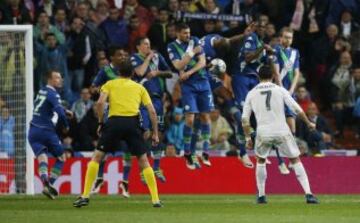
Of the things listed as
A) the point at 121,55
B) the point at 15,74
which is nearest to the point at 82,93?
the point at 15,74

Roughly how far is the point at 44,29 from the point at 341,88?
721 cm

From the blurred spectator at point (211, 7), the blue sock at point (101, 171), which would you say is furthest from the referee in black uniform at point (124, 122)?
the blurred spectator at point (211, 7)

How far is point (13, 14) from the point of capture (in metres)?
29.5

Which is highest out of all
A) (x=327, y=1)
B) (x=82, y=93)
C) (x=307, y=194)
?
(x=327, y=1)

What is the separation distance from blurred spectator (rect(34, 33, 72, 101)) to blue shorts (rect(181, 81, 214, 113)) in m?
4.57

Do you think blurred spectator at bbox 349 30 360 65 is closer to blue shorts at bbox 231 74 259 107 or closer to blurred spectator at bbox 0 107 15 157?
blue shorts at bbox 231 74 259 107

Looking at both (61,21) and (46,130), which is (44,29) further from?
(46,130)

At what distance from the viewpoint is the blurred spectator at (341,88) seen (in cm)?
2994

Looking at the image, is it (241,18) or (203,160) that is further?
(241,18)

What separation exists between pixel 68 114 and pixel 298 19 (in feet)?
26.7

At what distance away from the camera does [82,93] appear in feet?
96.1

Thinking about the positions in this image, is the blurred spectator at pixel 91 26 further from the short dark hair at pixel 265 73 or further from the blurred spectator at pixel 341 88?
the short dark hair at pixel 265 73

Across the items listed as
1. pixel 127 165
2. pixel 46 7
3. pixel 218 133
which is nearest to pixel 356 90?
pixel 218 133

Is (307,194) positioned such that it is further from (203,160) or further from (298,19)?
(298,19)
